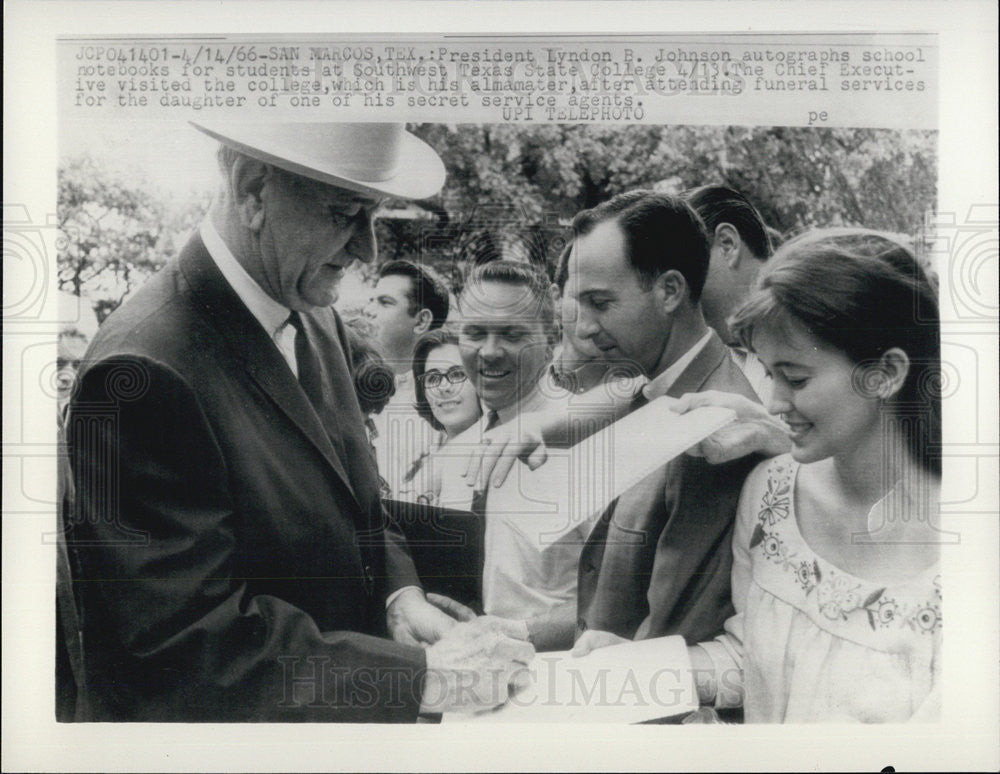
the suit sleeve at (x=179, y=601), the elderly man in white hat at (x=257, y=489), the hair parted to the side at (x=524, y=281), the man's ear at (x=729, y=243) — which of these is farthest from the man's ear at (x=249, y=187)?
the man's ear at (x=729, y=243)

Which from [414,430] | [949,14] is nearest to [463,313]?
[414,430]

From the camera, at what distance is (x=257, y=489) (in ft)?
10.9

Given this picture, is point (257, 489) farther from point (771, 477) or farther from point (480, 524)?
point (771, 477)

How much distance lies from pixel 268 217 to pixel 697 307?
5.82 ft

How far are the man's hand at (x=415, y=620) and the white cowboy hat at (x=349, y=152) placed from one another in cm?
164

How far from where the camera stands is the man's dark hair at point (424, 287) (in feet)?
11.2

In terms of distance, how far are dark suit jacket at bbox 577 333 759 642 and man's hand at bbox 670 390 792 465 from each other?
4cm

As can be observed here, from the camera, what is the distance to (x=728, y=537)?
11.3 ft

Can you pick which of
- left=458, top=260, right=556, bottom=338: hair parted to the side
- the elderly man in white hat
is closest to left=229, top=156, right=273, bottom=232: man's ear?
the elderly man in white hat

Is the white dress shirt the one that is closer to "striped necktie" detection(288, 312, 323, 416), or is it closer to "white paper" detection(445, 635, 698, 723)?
"striped necktie" detection(288, 312, 323, 416)

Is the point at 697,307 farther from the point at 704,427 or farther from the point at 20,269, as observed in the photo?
the point at 20,269

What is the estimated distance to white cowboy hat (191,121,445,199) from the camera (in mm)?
3383

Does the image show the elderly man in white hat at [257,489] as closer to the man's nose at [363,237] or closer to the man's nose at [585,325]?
the man's nose at [363,237]

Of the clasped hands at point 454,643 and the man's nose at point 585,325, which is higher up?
the man's nose at point 585,325
